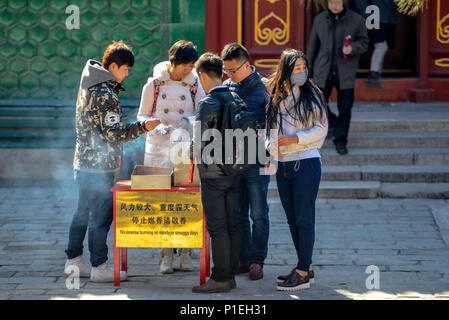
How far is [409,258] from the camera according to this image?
6.91 metres

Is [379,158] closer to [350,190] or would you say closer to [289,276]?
[350,190]

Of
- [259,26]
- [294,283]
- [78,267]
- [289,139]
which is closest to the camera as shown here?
[289,139]

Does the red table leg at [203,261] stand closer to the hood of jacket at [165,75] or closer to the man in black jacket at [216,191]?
the man in black jacket at [216,191]

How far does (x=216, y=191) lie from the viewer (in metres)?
5.96

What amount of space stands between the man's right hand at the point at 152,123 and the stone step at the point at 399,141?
4.36m

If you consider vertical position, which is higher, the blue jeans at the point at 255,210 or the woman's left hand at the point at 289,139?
the woman's left hand at the point at 289,139

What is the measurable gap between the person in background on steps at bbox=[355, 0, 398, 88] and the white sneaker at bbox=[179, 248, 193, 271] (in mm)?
5783

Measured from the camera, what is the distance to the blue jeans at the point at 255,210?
21.0ft

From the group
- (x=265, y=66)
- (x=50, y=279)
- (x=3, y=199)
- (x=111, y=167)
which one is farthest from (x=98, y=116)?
(x=265, y=66)

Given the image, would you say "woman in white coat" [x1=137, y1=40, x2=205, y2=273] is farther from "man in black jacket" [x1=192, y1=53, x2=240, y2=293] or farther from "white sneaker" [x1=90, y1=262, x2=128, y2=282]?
"man in black jacket" [x1=192, y1=53, x2=240, y2=293]

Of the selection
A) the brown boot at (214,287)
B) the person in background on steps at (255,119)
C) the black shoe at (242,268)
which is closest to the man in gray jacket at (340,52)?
the person in background on steps at (255,119)

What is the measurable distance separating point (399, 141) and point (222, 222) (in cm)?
474

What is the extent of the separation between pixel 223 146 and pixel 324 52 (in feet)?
13.5

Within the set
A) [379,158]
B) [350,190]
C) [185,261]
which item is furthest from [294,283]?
[379,158]
